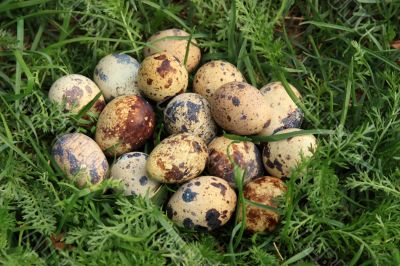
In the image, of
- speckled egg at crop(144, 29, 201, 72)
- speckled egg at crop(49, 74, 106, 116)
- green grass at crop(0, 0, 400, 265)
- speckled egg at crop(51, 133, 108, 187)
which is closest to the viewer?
green grass at crop(0, 0, 400, 265)

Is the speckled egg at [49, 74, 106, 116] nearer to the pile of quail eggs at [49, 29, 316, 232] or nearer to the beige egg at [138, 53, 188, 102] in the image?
the pile of quail eggs at [49, 29, 316, 232]

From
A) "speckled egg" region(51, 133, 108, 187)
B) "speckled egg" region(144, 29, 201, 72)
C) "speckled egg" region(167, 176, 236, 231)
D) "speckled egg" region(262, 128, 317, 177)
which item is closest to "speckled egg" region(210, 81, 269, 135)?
"speckled egg" region(262, 128, 317, 177)

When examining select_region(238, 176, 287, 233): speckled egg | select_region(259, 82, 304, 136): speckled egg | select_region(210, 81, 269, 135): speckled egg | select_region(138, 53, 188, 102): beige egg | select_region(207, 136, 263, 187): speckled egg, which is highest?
select_region(138, 53, 188, 102): beige egg

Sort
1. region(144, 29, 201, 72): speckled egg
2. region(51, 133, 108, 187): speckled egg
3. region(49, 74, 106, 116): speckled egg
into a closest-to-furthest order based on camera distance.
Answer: region(51, 133, 108, 187): speckled egg
region(49, 74, 106, 116): speckled egg
region(144, 29, 201, 72): speckled egg

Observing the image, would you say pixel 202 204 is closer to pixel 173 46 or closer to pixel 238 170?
pixel 238 170

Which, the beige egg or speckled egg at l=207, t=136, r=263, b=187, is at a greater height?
the beige egg

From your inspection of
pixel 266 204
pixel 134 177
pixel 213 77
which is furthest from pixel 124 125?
pixel 266 204
